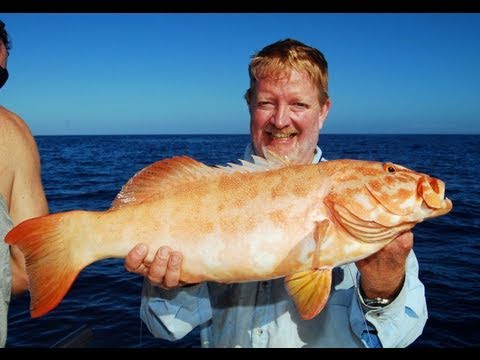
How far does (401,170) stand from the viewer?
9.50 ft

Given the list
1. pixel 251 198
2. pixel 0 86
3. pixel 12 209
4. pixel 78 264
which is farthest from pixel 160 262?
pixel 0 86

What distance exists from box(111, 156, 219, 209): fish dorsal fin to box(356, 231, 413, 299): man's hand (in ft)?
4.00

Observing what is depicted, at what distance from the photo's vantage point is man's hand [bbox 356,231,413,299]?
279cm

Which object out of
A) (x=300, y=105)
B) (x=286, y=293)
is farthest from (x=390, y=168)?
(x=286, y=293)

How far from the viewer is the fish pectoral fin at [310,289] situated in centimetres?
271

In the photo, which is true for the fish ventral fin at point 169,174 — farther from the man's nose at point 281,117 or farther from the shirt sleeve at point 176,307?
the shirt sleeve at point 176,307

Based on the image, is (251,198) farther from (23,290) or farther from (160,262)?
(23,290)

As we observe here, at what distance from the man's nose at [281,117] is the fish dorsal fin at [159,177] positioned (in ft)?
2.86

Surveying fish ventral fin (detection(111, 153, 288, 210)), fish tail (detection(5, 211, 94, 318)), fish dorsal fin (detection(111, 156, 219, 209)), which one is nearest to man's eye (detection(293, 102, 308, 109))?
fish ventral fin (detection(111, 153, 288, 210))

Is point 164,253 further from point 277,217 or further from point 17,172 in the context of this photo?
point 17,172

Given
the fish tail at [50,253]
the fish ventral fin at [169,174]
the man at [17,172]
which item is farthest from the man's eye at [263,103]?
the man at [17,172]

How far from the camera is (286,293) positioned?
10.6 feet

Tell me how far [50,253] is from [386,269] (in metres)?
2.20
